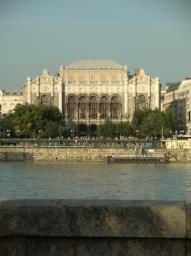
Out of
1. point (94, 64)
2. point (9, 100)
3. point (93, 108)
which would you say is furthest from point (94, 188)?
point (9, 100)

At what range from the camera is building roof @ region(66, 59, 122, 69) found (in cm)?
12338

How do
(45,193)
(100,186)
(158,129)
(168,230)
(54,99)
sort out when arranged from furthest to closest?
(54,99) < (158,129) < (100,186) < (45,193) < (168,230)

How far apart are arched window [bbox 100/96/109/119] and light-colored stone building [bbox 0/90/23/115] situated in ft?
84.7

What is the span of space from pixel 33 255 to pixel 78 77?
4663 inches

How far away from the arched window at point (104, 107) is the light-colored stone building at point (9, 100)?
2581 cm

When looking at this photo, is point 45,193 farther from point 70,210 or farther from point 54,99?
point 54,99

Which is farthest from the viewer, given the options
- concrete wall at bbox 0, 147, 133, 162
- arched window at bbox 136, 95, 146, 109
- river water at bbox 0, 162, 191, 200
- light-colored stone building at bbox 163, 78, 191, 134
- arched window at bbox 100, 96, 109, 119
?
arched window at bbox 136, 95, 146, 109

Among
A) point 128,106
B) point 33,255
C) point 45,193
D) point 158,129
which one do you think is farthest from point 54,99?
point 33,255

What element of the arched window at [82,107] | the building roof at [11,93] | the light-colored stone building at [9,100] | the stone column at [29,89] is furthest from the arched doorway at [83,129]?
the building roof at [11,93]

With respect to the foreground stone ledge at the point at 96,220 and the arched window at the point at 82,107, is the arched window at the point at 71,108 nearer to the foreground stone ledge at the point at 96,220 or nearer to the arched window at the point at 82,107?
the arched window at the point at 82,107

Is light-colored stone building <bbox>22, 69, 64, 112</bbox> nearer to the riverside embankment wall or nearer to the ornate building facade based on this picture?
the ornate building facade

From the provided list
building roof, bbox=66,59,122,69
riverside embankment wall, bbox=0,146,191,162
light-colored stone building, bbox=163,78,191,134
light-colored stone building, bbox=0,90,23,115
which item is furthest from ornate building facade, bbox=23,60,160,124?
riverside embankment wall, bbox=0,146,191,162

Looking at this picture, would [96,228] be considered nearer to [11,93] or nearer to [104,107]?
[104,107]

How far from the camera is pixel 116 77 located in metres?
122
